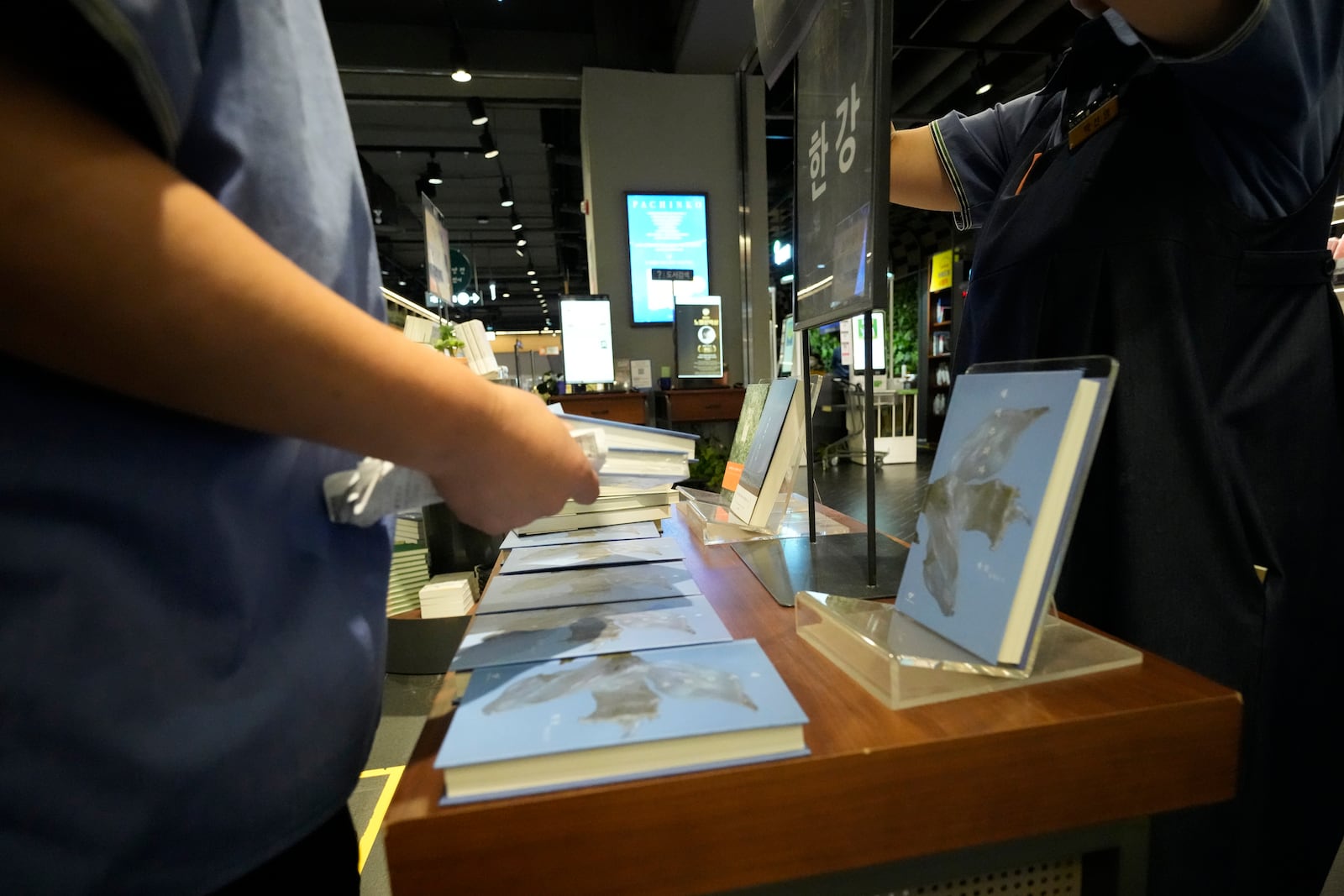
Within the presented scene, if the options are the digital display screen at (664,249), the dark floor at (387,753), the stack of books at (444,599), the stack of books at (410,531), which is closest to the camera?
the dark floor at (387,753)

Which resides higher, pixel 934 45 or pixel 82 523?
pixel 934 45

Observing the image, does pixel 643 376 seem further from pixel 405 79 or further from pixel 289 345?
pixel 289 345

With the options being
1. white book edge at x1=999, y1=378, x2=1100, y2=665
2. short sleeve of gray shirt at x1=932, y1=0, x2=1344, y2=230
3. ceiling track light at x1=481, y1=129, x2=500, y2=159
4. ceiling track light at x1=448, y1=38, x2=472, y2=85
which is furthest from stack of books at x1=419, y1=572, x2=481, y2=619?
ceiling track light at x1=481, y1=129, x2=500, y2=159

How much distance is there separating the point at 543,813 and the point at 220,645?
8.4 inches

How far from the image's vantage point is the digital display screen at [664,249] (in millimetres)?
4520

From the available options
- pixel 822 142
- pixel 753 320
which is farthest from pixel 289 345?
Result: pixel 753 320

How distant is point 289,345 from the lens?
31cm

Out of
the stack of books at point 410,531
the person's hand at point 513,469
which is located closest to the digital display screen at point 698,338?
the stack of books at point 410,531

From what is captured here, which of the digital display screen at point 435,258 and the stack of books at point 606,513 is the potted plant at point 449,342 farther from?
the stack of books at point 606,513

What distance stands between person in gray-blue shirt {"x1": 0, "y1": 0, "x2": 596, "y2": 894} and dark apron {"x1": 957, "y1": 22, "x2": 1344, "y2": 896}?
26.4 inches

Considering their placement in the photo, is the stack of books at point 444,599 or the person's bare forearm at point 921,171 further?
the stack of books at point 444,599

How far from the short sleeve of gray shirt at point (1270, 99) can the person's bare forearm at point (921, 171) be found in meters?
0.39

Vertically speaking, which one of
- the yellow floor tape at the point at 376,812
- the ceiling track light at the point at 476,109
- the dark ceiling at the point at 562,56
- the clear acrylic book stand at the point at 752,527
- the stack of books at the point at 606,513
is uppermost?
the dark ceiling at the point at 562,56

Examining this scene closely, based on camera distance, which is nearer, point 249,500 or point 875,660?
point 249,500
